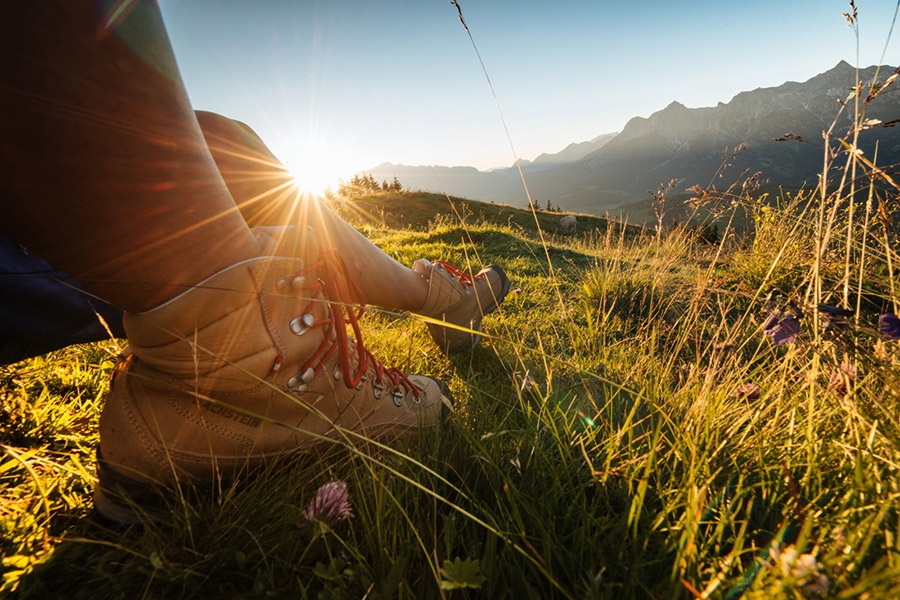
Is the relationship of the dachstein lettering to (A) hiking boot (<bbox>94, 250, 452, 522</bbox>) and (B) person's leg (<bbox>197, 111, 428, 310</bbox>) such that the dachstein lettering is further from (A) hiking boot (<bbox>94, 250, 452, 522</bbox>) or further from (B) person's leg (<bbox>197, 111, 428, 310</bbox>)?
(B) person's leg (<bbox>197, 111, 428, 310</bbox>)

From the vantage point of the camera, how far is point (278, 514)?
893 mm

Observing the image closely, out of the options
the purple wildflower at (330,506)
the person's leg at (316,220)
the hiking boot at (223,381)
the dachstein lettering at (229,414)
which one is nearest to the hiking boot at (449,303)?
the person's leg at (316,220)

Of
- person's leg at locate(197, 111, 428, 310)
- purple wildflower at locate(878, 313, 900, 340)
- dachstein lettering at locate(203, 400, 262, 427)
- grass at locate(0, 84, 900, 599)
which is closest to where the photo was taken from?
grass at locate(0, 84, 900, 599)

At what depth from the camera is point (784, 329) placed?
0.90 m

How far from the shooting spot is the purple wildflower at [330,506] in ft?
2.67

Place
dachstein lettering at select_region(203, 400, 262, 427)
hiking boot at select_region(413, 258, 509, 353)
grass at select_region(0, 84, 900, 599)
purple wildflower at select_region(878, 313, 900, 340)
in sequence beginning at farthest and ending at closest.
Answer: hiking boot at select_region(413, 258, 509, 353), dachstein lettering at select_region(203, 400, 262, 427), purple wildflower at select_region(878, 313, 900, 340), grass at select_region(0, 84, 900, 599)

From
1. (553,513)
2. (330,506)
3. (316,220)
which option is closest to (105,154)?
(330,506)

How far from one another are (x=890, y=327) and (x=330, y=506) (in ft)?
3.84

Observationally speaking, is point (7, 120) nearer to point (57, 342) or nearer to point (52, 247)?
point (52, 247)

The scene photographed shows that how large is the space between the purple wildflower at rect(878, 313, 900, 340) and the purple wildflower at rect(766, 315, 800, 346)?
13 centimetres

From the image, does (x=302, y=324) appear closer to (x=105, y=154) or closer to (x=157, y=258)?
(x=157, y=258)

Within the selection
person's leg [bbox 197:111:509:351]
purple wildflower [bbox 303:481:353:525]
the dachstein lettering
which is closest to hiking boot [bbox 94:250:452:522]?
the dachstein lettering

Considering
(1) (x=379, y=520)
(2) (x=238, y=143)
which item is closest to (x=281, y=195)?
(2) (x=238, y=143)

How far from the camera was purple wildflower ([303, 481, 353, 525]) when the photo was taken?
0.81 metres
